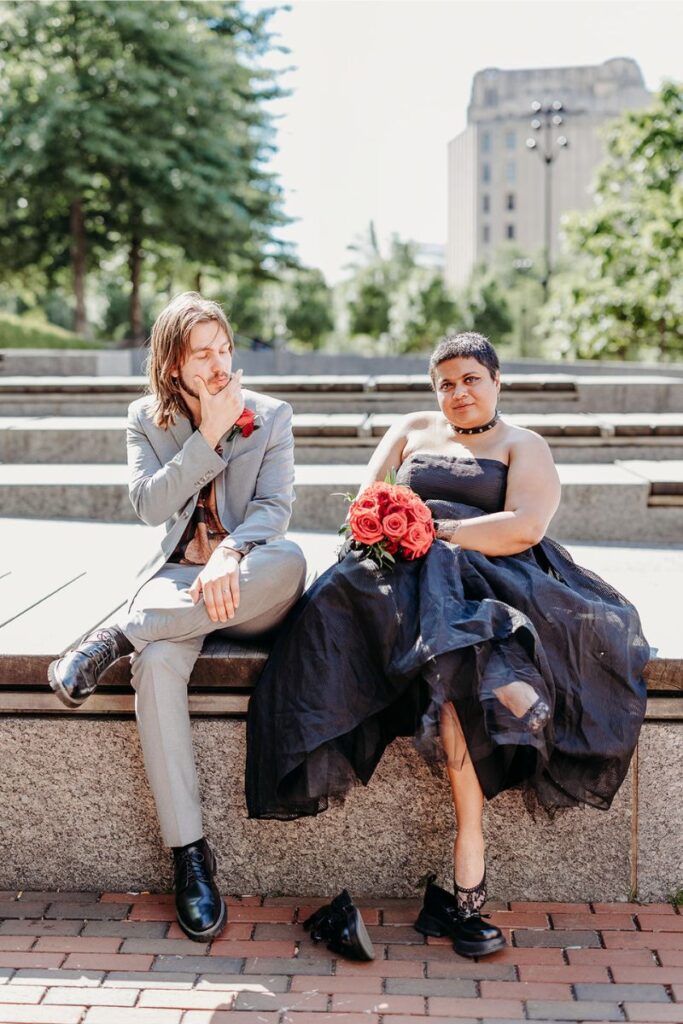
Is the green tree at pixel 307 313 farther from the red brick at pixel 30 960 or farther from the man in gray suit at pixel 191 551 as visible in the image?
the red brick at pixel 30 960

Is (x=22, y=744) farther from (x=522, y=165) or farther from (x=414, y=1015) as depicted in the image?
(x=522, y=165)

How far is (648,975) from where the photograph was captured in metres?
2.93

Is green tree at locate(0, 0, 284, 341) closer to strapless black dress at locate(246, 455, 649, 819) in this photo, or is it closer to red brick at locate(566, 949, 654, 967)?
strapless black dress at locate(246, 455, 649, 819)

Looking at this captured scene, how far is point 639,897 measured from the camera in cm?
338

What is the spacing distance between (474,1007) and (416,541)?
4.27 ft

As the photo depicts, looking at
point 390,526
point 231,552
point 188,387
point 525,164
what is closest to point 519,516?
point 390,526

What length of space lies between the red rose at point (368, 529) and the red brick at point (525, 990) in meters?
1.28

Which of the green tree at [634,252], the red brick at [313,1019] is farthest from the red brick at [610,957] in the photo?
the green tree at [634,252]

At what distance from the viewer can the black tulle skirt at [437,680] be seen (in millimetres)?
3059

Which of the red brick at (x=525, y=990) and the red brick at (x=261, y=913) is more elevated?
the red brick at (x=525, y=990)

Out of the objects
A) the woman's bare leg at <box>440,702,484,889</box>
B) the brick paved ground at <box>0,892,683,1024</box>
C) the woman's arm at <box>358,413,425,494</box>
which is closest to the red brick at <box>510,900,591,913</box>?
the brick paved ground at <box>0,892,683,1024</box>

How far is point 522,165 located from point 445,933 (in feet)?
368

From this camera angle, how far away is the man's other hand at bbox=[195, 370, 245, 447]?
361 cm

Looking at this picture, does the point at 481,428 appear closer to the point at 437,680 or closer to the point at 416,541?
the point at 416,541
